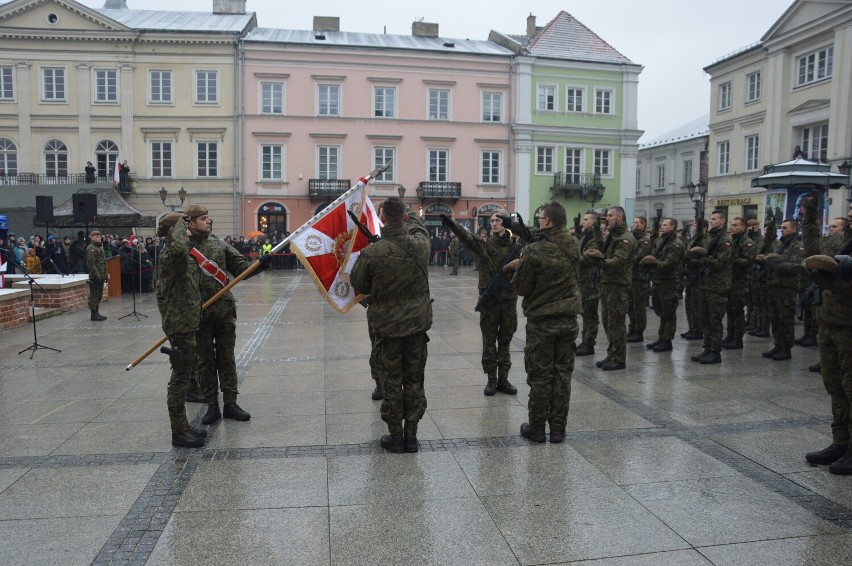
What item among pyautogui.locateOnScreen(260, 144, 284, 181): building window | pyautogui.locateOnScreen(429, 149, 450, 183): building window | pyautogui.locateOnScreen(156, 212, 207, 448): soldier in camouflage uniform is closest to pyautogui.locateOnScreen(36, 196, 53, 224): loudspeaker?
pyautogui.locateOnScreen(156, 212, 207, 448): soldier in camouflage uniform

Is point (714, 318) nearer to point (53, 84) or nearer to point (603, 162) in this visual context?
point (603, 162)

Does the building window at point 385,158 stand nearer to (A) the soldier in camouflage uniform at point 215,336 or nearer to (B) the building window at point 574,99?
(B) the building window at point 574,99

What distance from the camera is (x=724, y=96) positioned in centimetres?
3956

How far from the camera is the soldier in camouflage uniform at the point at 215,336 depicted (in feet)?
21.5

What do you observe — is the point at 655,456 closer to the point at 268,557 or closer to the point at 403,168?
the point at 268,557

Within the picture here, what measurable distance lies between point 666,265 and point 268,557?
324 inches

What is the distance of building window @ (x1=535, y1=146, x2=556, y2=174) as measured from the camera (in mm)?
42188

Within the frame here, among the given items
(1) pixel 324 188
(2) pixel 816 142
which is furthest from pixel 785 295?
(1) pixel 324 188

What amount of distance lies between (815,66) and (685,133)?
20.9m

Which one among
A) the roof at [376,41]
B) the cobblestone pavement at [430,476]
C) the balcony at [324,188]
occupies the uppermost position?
the roof at [376,41]

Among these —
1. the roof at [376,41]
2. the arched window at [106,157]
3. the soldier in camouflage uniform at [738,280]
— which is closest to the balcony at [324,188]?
the roof at [376,41]

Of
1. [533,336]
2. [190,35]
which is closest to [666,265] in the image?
[533,336]

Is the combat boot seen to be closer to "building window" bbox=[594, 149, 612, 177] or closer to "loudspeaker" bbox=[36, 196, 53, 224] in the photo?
"loudspeaker" bbox=[36, 196, 53, 224]

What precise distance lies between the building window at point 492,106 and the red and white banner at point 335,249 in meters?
35.8
